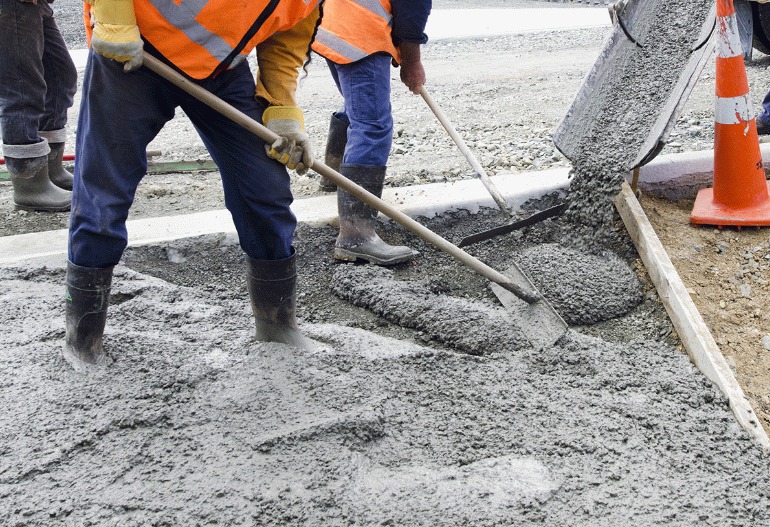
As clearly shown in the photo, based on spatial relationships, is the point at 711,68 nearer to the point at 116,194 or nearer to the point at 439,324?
the point at 439,324

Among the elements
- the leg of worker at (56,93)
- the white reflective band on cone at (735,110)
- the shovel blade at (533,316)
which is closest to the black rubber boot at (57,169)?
the leg of worker at (56,93)

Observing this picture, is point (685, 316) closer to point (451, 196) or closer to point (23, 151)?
point (451, 196)

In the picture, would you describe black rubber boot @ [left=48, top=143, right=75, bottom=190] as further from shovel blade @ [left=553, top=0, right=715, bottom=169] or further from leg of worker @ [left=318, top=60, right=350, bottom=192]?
shovel blade @ [left=553, top=0, right=715, bottom=169]

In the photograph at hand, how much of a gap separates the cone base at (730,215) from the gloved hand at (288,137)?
2.08 metres

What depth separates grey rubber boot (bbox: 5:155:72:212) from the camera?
417cm

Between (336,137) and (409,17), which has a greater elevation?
(409,17)

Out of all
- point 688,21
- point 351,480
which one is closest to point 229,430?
point 351,480

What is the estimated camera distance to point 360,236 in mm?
3535

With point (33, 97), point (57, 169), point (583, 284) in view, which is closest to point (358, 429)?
point (583, 284)

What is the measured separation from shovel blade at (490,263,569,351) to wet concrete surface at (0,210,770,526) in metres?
0.07

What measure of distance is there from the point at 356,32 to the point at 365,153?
0.54 metres

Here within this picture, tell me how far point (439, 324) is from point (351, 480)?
3.59ft

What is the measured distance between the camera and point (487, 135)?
18.2 ft

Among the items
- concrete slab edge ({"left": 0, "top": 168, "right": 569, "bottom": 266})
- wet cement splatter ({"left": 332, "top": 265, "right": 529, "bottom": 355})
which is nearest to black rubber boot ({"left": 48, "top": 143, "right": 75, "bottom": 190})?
A: concrete slab edge ({"left": 0, "top": 168, "right": 569, "bottom": 266})
